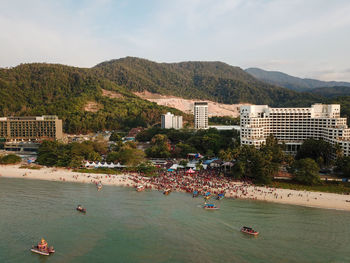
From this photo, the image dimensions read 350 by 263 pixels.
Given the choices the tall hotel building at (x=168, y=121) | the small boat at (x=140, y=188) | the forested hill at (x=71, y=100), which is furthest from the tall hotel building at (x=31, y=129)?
the small boat at (x=140, y=188)

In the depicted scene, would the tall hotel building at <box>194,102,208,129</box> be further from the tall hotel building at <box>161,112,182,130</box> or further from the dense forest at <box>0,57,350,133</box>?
the dense forest at <box>0,57,350,133</box>

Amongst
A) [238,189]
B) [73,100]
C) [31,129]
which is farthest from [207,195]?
[73,100]

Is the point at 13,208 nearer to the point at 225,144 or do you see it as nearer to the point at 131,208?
the point at 131,208

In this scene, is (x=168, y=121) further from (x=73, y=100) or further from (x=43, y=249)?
(x=43, y=249)

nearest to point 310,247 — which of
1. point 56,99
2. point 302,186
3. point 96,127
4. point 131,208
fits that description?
point 302,186

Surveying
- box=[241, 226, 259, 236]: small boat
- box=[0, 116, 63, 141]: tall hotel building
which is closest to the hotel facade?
box=[0, 116, 63, 141]: tall hotel building
